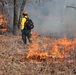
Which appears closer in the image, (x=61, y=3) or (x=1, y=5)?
(x=1, y=5)

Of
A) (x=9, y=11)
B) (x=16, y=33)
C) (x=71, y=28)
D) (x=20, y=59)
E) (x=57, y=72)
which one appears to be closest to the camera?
(x=57, y=72)

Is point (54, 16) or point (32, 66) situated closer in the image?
point (32, 66)

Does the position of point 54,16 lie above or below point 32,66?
below

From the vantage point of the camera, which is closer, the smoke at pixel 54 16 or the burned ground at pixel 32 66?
the burned ground at pixel 32 66

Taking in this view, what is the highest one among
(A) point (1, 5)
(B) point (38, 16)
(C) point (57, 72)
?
(C) point (57, 72)

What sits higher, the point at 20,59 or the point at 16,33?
the point at 20,59

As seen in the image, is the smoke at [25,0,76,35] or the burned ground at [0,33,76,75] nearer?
the burned ground at [0,33,76,75]

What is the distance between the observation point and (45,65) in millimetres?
9938

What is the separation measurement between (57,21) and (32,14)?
282 centimetres

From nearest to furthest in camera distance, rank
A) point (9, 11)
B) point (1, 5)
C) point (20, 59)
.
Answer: point (20, 59) → point (1, 5) → point (9, 11)

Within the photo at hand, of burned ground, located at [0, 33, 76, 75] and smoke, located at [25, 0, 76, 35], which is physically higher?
burned ground, located at [0, 33, 76, 75]

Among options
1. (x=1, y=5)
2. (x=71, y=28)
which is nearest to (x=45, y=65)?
(x=1, y=5)

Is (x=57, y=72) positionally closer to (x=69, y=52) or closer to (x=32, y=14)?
(x=69, y=52)

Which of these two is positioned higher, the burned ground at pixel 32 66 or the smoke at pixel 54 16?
the burned ground at pixel 32 66
